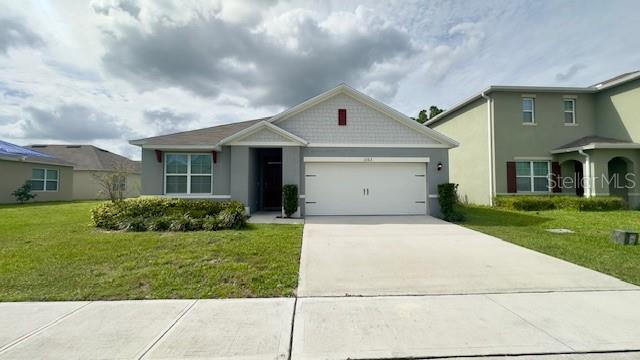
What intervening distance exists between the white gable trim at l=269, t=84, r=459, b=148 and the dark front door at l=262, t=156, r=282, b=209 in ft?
9.89

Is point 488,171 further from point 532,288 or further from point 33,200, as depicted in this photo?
point 33,200

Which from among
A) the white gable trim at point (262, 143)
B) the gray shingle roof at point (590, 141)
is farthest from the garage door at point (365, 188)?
the gray shingle roof at point (590, 141)

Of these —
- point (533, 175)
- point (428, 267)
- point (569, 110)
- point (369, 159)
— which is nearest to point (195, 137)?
point (369, 159)

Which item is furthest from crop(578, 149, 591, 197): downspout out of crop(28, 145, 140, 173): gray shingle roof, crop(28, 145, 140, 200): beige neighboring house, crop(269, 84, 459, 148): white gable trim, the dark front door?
crop(28, 145, 140, 173): gray shingle roof

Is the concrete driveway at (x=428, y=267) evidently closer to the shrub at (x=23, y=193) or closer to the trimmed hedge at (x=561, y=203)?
the trimmed hedge at (x=561, y=203)

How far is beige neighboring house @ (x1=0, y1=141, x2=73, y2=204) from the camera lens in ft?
63.1

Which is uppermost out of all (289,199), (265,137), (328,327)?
(265,137)

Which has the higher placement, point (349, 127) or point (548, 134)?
point (548, 134)

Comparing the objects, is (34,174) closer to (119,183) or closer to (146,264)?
(119,183)

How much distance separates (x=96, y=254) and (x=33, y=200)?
20.5m

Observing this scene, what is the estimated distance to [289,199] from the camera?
1186cm

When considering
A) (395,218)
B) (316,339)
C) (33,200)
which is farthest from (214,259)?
(33,200)

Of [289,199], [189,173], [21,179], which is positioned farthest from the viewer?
[21,179]

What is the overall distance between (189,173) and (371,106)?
8.19 meters
